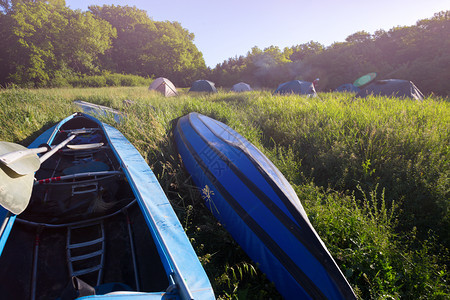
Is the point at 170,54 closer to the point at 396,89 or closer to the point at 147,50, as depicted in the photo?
the point at 147,50

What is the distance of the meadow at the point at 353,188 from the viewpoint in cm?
191

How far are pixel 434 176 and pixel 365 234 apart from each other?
65.7 inches

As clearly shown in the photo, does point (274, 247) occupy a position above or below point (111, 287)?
above

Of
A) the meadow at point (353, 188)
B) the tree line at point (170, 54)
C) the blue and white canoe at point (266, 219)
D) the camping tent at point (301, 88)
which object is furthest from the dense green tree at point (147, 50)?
the blue and white canoe at point (266, 219)

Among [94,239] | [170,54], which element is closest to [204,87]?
[94,239]

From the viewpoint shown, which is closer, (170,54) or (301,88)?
(301,88)

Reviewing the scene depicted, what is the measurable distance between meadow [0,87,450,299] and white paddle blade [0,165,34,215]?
1524 millimetres

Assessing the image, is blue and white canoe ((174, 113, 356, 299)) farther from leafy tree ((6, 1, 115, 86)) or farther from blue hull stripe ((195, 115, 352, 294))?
leafy tree ((6, 1, 115, 86))

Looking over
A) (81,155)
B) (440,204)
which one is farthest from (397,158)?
(81,155)

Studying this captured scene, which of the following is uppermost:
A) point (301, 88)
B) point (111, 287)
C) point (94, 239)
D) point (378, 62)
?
point (378, 62)

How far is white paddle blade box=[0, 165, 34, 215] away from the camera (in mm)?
1575

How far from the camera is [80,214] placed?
2.49 m

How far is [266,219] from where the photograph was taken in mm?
2068

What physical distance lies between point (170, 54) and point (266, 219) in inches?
A: 1447
